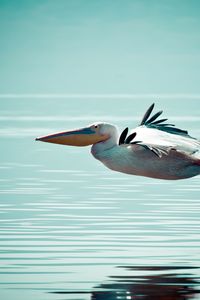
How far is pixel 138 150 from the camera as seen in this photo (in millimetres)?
11695

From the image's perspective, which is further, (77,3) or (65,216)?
(77,3)

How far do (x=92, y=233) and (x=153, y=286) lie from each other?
80.4 inches

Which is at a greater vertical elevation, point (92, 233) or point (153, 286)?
point (92, 233)

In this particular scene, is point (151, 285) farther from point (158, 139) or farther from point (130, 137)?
point (158, 139)

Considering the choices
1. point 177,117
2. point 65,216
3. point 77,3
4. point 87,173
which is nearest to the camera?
point 65,216

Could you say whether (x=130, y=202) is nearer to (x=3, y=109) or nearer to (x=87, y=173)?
(x=87, y=173)

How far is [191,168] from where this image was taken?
11.9 m

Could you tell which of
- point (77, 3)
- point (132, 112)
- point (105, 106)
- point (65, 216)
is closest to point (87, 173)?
point (65, 216)

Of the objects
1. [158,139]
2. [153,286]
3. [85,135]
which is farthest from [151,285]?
[85,135]

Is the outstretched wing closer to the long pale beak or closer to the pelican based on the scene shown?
the pelican

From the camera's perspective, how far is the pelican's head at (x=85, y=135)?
11.9m

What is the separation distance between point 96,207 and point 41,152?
6.60 meters

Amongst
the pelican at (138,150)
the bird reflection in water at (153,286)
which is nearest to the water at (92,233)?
the bird reflection in water at (153,286)

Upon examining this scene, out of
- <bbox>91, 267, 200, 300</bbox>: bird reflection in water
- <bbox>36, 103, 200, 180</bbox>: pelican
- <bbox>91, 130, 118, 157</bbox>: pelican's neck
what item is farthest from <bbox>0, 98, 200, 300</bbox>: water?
<bbox>91, 130, 118, 157</bbox>: pelican's neck
